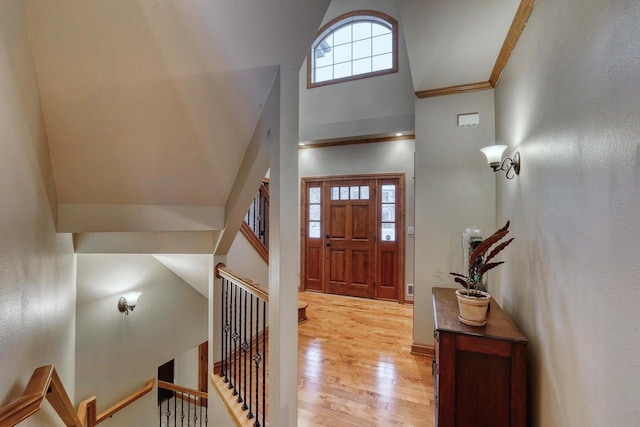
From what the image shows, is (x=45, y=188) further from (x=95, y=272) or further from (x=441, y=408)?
(x=441, y=408)

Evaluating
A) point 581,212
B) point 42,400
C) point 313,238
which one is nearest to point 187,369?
point 313,238

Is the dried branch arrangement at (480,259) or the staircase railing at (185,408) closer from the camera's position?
the dried branch arrangement at (480,259)

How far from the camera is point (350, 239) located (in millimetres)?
4871

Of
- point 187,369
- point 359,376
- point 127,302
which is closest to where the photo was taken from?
point 359,376

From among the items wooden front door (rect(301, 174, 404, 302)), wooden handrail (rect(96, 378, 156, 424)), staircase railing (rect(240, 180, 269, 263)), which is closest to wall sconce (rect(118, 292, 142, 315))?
wooden handrail (rect(96, 378, 156, 424))

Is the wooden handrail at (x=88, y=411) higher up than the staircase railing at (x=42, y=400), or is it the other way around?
the staircase railing at (x=42, y=400)

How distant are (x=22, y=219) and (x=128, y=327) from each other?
2.71m

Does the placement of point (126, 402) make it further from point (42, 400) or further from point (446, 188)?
point (446, 188)

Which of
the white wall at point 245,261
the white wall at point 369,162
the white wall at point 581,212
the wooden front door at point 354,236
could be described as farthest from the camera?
the wooden front door at point 354,236

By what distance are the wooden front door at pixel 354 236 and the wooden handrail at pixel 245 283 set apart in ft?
8.69

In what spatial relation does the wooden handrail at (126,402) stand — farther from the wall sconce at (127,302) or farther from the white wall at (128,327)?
the wall sconce at (127,302)

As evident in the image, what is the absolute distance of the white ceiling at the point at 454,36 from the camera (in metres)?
1.74

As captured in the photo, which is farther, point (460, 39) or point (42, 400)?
point (460, 39)

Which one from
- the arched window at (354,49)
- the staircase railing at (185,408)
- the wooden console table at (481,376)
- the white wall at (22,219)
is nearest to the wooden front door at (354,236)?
the arched window at (354,49)
